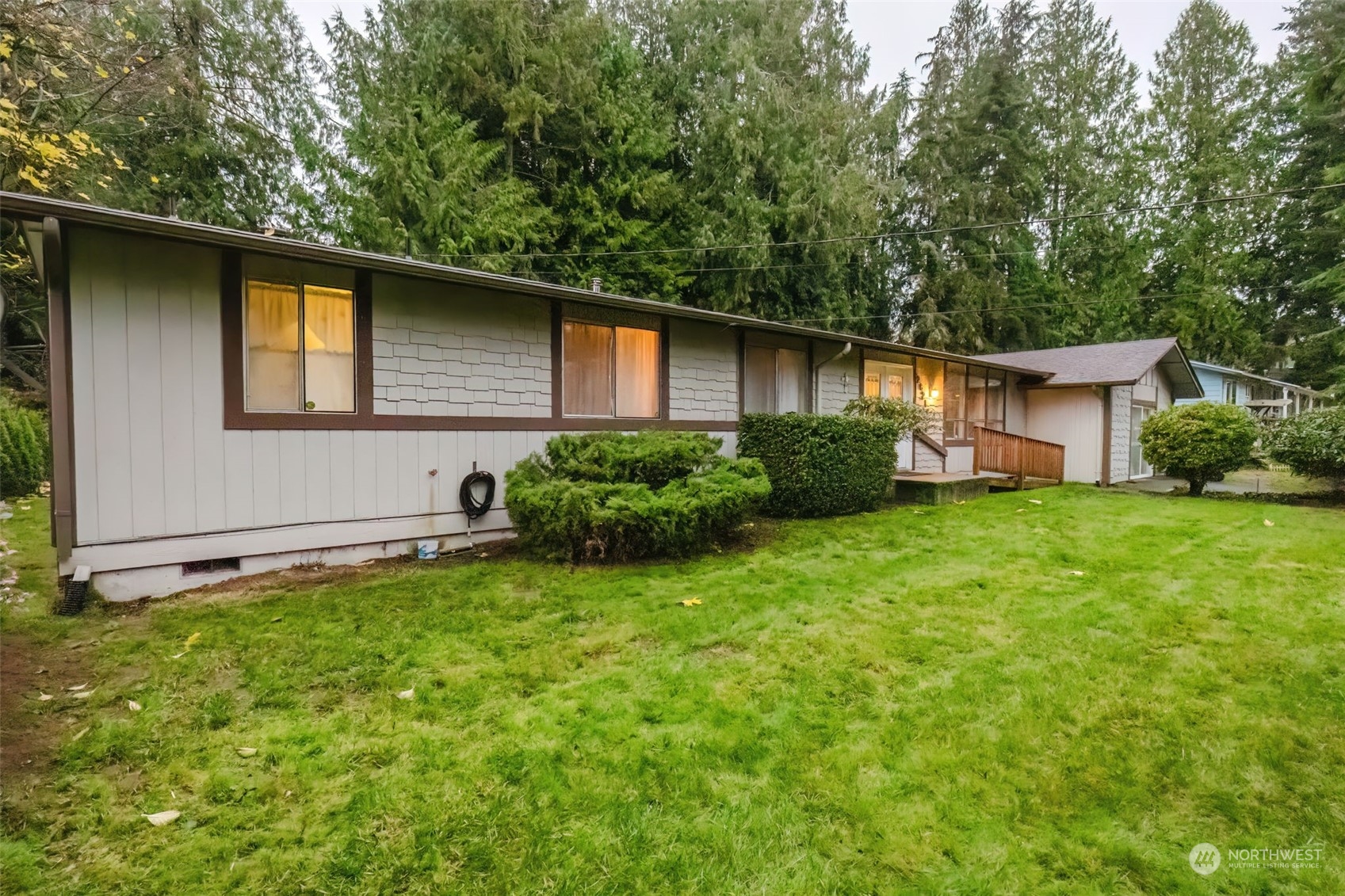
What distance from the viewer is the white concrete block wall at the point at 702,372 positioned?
8211mm

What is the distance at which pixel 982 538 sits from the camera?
271 inches

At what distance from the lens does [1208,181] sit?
22844 mm

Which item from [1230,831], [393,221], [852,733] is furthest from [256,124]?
[1230,831]

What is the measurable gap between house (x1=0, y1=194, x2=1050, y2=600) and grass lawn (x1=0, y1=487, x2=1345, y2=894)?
0.66 metres

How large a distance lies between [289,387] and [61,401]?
4.61 feet

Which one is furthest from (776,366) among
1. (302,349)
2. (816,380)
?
(302,349)

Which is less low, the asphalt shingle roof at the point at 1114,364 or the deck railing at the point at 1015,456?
the asphalt shingle roof at the point at 1114,364

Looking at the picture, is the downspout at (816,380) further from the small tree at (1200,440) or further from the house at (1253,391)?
the house at (1253,391)

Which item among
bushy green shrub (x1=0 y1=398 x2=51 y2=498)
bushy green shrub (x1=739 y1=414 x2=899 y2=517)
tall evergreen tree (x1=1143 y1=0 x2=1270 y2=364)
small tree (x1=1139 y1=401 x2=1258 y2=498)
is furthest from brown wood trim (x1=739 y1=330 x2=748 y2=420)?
tall evergreen tree (x1=1143 y1=0 x2=1270 y2=364)

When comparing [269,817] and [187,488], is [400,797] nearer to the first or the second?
[269,817]

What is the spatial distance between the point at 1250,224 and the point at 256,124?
3349cm

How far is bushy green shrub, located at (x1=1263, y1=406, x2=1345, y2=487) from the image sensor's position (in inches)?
384

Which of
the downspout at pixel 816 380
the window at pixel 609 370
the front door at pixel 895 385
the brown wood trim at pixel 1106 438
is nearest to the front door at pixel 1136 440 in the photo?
the brown wood trim at pixel 1106 438

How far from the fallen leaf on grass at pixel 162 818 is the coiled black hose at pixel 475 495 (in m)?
4.15
